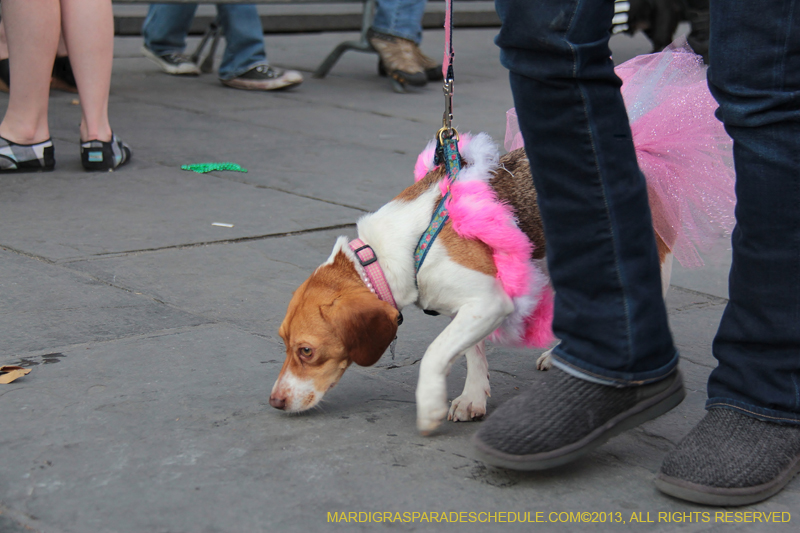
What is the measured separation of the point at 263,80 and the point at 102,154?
290 centimetres

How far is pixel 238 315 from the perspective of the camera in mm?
3078

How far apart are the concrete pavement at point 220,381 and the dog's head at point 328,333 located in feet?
0.27

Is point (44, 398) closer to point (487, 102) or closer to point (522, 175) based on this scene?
point (522, 175)

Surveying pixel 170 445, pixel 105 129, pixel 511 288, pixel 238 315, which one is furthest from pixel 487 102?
pixel 170 445

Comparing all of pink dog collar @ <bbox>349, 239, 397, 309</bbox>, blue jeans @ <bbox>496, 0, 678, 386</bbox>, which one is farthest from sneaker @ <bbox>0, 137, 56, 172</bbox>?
blue jeans @ <bbox>496, 0, 678, 386</bbox>

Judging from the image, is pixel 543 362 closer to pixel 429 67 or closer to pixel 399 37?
pixel 399 37

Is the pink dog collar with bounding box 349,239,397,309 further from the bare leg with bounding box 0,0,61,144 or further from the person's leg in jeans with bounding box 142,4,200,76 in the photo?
the person's leg in jeans with bounding box 142,4,200,76

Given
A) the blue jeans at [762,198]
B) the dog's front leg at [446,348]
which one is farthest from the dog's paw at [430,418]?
the blue jeans at [762,198]

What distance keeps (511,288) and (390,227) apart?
0.37 metres

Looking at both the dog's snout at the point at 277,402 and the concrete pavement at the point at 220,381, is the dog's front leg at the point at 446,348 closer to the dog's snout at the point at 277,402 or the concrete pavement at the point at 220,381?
the concrete pavement at the point at 220,381

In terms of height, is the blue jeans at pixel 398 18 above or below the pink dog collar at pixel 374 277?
above

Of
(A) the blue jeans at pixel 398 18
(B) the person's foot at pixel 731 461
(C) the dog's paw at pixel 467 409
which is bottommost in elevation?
(C) the dog's paw at pixel 467 409

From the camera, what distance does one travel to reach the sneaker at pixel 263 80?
752cm

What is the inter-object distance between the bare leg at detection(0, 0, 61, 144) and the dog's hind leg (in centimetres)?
308
